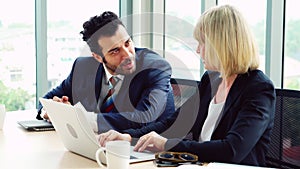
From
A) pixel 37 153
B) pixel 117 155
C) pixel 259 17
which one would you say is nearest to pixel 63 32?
pixel 259 17

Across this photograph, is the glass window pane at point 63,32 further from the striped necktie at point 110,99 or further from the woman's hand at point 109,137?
the woman's hand at point 109,137

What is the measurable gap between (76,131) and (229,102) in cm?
64

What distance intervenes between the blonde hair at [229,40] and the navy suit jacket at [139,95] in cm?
42

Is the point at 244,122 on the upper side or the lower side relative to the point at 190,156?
upper

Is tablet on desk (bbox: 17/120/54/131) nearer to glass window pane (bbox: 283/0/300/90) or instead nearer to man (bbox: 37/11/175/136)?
man (bbox: 37/11/175/136)

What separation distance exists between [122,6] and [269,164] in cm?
278

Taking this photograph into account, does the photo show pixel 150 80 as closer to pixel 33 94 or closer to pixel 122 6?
pixel 33 94

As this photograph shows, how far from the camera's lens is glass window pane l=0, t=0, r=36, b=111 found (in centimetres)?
356

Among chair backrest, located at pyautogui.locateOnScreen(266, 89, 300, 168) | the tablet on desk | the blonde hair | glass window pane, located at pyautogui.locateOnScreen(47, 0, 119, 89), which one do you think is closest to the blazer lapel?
the tablet on desk

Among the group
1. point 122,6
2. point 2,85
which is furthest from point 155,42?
point 2,85

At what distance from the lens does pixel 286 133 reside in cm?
175

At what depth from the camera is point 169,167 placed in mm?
1431

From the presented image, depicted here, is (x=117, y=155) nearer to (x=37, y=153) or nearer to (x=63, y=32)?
(x=37, y=153)

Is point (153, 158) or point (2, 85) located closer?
point (153, 158)
